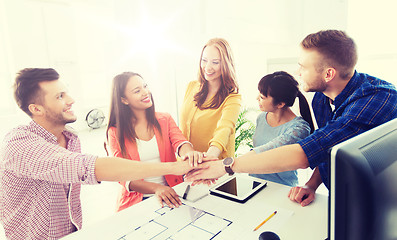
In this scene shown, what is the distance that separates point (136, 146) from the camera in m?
1.56

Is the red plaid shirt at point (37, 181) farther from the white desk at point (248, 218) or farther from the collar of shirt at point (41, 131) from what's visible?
the white desk at point (248, 218)

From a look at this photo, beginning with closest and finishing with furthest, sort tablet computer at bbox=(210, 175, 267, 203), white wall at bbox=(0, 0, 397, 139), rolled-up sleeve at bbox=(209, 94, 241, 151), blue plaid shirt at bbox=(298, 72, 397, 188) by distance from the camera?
blue plaid shirt at bbox=(298, 72, 397, 188)
tablet computer at bbox=(210, 175, 267, 203)
rolled-up sleeve at bbox=(209, 94, 241, 151)
white wall at bbox=(0, 0, 397, 139)

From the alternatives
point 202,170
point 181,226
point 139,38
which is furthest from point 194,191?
point 139,38

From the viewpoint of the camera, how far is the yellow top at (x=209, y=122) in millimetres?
1679

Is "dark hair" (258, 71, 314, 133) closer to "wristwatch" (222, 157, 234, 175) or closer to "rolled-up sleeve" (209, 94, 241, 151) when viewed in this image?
"rolled-up sleeve" (209, 94, 241, 151)

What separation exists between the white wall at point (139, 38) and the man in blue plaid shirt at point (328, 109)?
1336 millimetres

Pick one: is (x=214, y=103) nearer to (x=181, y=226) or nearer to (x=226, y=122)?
(x=226, y=122)

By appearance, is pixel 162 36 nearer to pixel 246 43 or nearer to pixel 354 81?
pixel 246 43

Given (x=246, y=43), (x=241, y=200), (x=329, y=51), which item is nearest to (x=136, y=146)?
(x=241, y=200)

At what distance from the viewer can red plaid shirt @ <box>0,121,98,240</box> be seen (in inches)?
41.5

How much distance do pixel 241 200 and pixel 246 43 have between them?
2.52 metres

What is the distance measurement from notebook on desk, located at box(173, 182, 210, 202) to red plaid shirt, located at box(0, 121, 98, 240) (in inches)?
15.5

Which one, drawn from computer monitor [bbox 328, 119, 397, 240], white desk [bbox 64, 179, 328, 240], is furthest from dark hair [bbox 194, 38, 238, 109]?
computer monitor [bbox 328, 119, 397, 240]

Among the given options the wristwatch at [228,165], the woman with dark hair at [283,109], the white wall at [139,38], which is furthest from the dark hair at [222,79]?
the white wall at [139,38]
